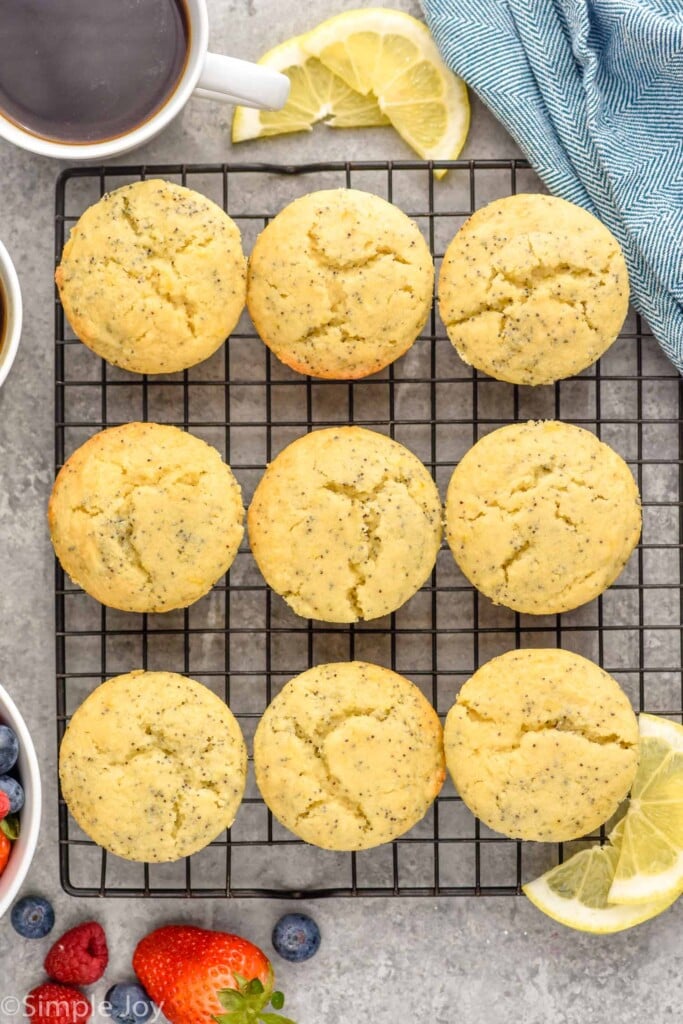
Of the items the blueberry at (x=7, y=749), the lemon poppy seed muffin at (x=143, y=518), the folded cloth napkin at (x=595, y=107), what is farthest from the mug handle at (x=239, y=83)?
the blueberry at (x=7, y=749)

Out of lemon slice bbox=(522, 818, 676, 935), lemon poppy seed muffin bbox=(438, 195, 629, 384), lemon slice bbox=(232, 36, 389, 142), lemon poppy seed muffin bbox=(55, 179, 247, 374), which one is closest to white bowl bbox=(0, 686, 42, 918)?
lemon poppy seed muffin bbox=(55, 179, 247, 374)

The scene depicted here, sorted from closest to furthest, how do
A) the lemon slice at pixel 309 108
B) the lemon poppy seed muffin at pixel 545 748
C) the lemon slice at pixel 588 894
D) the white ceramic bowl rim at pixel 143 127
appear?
the white ceramic bowl rim at pixel 143 127 < the lemon poppy seed muffin at pixel 545 748 < the lemon slice at pixel 588 894 < the lemon slice at pixel 309 108

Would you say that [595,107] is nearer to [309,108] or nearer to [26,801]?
[309,108]

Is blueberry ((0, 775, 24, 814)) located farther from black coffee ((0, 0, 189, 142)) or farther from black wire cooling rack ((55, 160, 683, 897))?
black coffee ((0, 0, 189, 142))

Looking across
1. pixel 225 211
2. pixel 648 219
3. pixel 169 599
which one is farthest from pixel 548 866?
pixel 225 211

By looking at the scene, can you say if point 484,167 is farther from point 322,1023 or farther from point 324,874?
point 322,1023

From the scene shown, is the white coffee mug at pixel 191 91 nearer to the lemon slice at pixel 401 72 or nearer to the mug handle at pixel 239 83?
the mug handle at pixel 239 83
